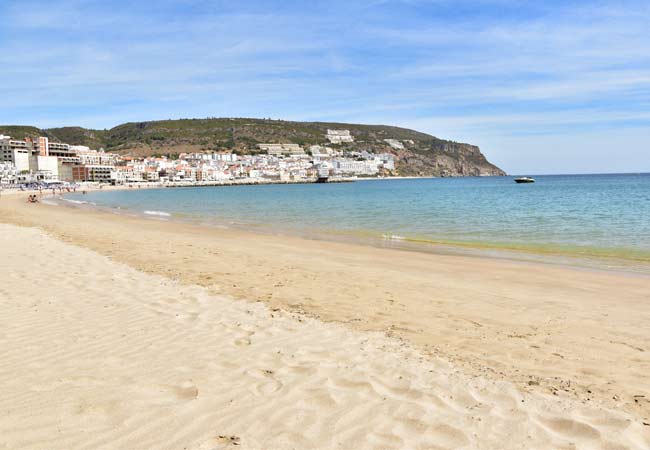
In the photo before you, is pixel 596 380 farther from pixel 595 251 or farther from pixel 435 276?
pixel 595 251

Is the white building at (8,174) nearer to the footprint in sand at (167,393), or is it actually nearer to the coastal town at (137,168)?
the coastal town at (137,168)

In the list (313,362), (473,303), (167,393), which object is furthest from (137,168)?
(167,393)

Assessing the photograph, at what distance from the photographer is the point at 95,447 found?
2896mm

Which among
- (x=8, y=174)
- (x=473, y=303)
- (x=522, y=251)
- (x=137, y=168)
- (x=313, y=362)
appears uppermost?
(x=137, y=168)

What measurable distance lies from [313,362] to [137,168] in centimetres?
15793

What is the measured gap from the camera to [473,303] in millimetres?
7270

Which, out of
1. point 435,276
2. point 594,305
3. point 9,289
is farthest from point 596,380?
point 9,289

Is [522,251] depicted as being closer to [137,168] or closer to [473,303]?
[473,303]

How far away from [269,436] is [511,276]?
26.9 feet

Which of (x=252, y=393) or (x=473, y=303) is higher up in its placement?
(x=252, y=393)

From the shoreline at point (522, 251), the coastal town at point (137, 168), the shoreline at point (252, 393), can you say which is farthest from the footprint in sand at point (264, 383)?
the coastal town at point (137, 168)

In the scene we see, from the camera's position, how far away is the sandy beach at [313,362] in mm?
3145

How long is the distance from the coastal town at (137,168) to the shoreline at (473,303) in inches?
4333

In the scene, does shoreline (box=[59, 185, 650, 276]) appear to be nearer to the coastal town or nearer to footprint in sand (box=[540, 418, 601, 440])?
footprint in sand (box=[540, 418, 601, 440])
